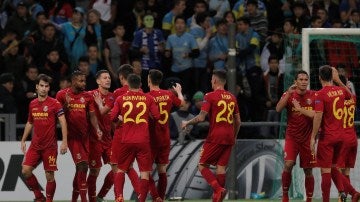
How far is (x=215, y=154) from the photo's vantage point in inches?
790

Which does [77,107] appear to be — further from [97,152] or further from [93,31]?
[93,31]

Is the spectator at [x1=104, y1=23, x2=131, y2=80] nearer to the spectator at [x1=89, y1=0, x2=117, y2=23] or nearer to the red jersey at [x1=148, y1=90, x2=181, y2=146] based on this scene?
the spectator at [x1=89, y1=0, x2=117, y2=23]

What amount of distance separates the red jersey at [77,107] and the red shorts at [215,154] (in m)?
1.94

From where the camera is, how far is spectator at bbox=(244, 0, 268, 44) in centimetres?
2683

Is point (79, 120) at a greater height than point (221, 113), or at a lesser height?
lesser

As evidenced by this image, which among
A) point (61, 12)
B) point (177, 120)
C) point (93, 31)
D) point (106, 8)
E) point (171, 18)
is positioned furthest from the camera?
point (106, 8)

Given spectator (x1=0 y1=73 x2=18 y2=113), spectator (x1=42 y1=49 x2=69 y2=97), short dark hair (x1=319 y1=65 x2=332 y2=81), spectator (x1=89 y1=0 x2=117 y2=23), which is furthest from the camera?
spectator (x1=89 y1=0 x2=117 y2=23)

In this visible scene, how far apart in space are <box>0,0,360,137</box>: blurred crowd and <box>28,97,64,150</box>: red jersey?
4.26 m

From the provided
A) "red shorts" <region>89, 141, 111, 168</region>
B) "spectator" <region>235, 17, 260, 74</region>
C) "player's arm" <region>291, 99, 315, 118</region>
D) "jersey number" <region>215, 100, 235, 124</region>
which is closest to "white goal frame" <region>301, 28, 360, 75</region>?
"player's arm" <region>291, 99, 315, 118</region>

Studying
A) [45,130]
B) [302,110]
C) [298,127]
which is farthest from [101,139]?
[302,110]

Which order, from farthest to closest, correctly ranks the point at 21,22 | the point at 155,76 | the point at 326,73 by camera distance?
the point at 21,22 < the point at 155,76 < the point at 326,73

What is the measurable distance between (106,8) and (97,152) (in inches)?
294

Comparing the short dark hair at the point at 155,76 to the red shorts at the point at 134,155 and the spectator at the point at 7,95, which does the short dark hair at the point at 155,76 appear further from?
the spectator at the point at 7,95

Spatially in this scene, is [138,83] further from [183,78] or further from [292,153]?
[183,78]
